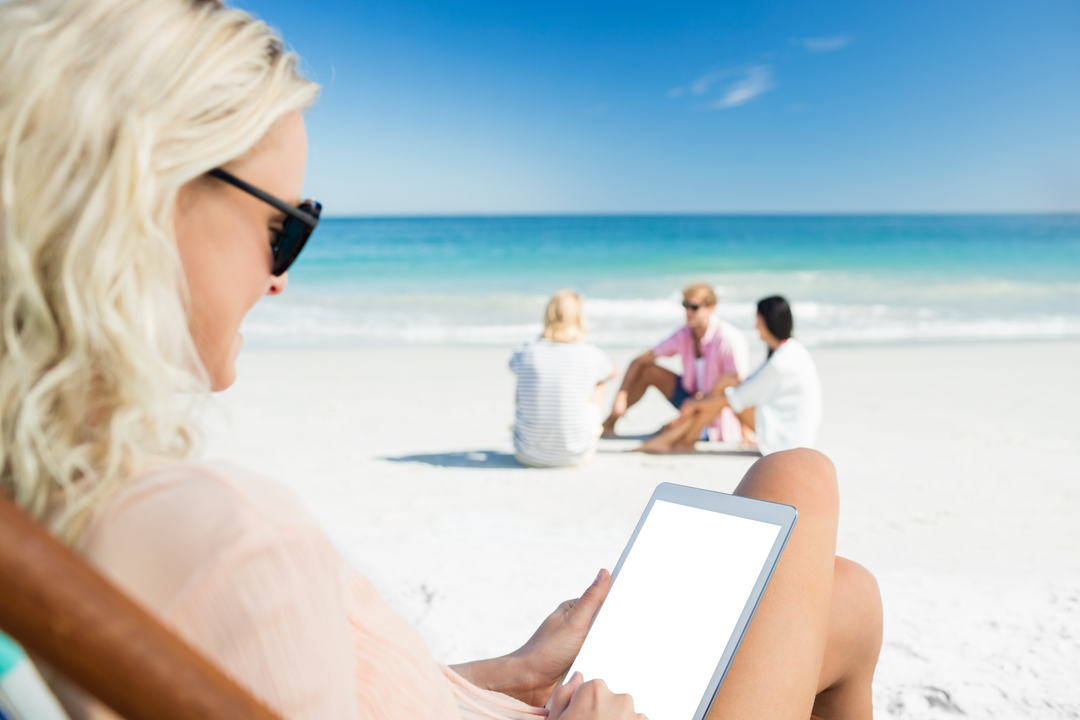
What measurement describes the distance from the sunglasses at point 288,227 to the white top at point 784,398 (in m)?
4.52

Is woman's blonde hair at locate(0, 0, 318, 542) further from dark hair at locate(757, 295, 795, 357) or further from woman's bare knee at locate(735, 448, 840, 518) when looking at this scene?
dark hair at locate(757, 295, 795, 357)

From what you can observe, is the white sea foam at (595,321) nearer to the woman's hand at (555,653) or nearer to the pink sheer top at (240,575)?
the woman's hand at (555,653)

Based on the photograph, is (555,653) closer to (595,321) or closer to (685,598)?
(685,598)

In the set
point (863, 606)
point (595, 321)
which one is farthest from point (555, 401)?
point (595, 321)

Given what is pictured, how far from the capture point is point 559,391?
524 cm

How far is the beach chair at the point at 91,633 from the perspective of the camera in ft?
1.49

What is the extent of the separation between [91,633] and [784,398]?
5200mm

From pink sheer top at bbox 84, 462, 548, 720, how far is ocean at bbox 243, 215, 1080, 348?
11.2m

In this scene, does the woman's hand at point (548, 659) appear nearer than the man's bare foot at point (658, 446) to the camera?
Yes

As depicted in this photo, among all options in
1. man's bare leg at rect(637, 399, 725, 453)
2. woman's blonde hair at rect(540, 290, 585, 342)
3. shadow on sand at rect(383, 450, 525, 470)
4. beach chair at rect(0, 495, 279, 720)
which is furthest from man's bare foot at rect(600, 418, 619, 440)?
beach chair at rect(0, 495, 279, 720)

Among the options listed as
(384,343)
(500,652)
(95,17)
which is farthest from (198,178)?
(384,343)

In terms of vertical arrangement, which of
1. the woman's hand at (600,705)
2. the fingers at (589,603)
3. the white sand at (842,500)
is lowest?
the white sand at (842,500)

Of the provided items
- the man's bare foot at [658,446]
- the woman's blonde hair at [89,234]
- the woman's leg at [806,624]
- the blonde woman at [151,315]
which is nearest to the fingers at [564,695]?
the woman's leg at [806,624]

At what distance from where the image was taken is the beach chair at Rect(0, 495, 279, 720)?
0.45 meters
